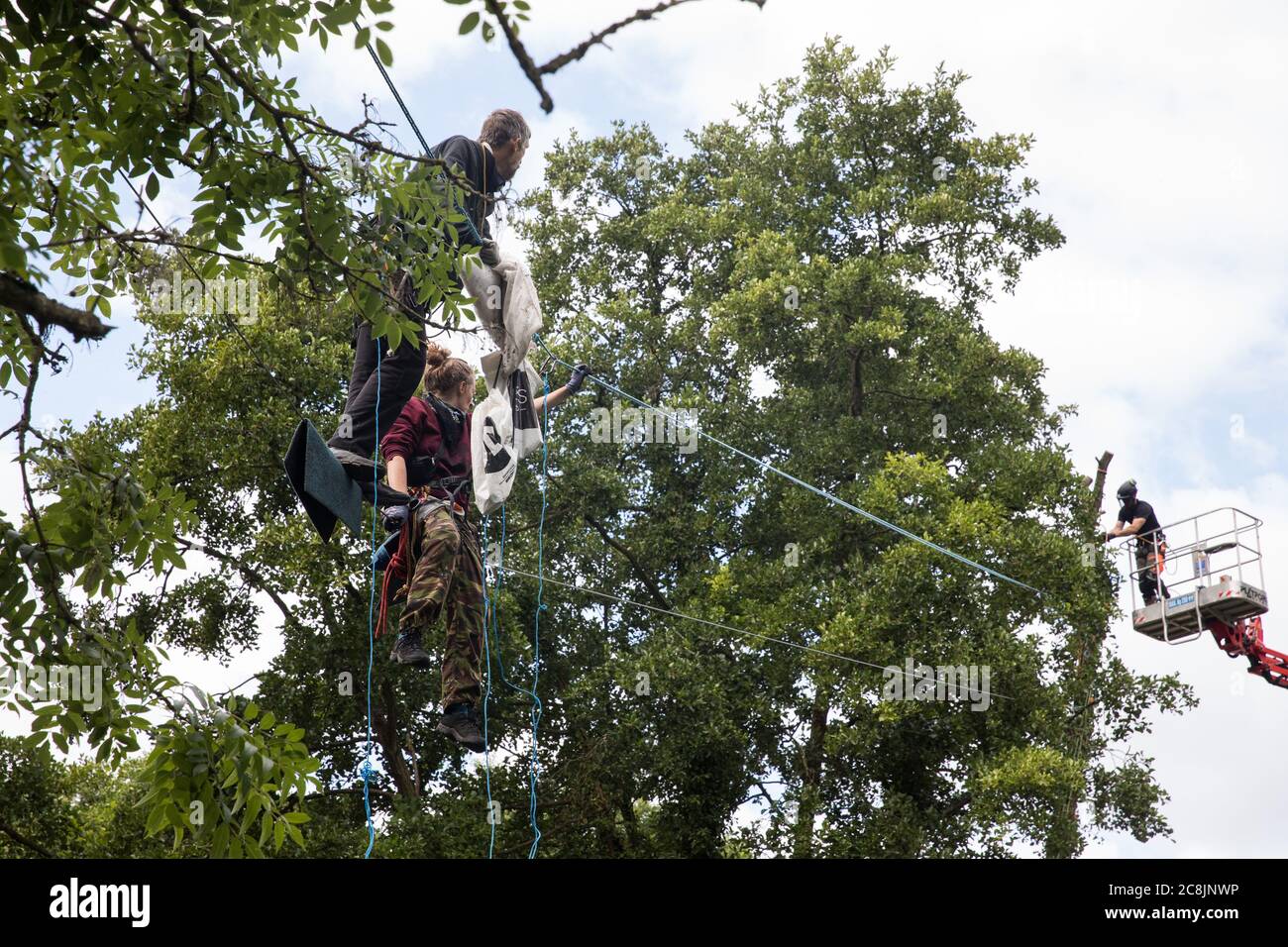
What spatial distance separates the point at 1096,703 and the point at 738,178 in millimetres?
6712

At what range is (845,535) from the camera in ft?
47.6

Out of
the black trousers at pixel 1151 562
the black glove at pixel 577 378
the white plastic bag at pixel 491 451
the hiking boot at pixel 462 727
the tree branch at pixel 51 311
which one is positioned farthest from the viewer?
the black trousers at pixel 1151 562

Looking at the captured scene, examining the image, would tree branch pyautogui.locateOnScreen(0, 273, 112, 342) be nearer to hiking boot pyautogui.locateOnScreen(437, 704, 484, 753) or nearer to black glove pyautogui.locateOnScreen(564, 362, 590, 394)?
hiking boot pyautogui.locateOnScreen(437, 704, 484, 753)

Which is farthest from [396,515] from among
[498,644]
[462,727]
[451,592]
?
[498,644]

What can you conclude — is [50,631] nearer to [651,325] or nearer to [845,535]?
[845,535]

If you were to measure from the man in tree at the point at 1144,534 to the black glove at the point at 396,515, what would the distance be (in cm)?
876

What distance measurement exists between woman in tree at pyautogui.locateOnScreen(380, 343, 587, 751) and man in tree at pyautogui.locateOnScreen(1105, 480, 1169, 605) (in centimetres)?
836

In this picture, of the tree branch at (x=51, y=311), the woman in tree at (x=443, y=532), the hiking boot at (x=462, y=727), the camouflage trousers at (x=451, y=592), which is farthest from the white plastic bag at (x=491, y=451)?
the tree branch at (x=51, y=311)

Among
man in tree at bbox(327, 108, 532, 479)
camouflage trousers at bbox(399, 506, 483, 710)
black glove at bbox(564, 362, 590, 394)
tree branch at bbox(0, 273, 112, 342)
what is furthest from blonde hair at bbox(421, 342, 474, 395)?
tree branch at bbox(0, 273, 112, 342)

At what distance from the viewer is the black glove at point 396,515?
19.6 ft

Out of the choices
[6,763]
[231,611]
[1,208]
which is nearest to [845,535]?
[231,611]

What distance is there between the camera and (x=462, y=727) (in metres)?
5.73

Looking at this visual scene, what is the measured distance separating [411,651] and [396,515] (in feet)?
1.88

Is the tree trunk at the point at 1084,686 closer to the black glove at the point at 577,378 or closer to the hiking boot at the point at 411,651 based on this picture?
the black glove at the point at 577,378
